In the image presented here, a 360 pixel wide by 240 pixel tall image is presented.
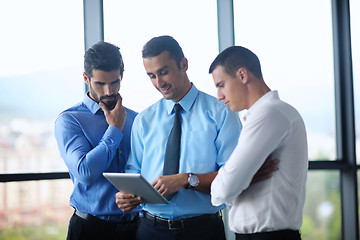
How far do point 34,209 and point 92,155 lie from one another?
4.59 ft

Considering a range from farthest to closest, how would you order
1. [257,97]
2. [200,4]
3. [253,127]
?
1. [200,4]
2. [257,97]
3. [253,127]

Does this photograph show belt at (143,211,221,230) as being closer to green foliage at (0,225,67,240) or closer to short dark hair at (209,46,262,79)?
short dark hair at (209,46,262,79)

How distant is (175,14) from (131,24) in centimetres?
40

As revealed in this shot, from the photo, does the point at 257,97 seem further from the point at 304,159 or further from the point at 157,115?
the point at 157,115

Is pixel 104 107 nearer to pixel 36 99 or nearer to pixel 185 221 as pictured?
pixel 185 221

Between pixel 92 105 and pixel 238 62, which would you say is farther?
pixel 92 105

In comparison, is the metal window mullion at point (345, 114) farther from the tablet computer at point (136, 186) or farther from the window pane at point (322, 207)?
the tablet computer at point (136, 186)

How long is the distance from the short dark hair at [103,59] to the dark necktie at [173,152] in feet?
1.55

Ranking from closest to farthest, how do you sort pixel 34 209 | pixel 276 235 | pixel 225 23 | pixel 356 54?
pixel 276 235, pixel 34 209, pixel 225 23, pixel 356 54

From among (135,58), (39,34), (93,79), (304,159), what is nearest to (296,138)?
(304,159)

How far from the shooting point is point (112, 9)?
3.61 meters

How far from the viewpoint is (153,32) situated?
3.72m

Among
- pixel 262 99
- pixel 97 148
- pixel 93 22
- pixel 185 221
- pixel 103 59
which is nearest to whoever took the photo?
pixel 262 99

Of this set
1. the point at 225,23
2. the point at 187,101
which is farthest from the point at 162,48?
the point at 225,23
